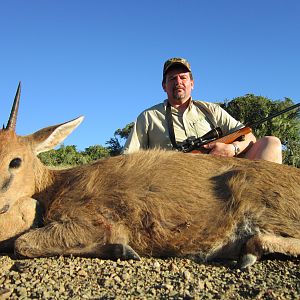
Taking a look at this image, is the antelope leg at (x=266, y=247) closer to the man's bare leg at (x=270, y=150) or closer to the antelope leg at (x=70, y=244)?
the antelope leg at (x=70, y=244)

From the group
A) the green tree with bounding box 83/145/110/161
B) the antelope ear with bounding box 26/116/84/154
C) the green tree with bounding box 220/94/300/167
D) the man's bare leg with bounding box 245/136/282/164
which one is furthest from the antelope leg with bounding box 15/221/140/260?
the green tree with bounding box 83/145/110/161

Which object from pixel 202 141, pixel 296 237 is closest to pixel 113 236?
pixel 296 237

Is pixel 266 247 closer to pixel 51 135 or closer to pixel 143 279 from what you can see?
pixel 143 279

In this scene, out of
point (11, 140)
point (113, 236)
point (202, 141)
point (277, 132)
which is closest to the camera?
point (113, 236)

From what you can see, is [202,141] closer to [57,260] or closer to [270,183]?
[270,183]

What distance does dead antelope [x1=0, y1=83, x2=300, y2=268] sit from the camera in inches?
174

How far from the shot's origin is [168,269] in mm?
4074

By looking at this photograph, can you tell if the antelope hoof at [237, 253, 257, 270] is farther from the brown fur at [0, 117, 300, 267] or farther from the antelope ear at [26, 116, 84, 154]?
the antelope ear at [26, 116, 84, 154]

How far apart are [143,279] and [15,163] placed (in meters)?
2.23

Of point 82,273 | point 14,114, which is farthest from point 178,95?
point 82,273

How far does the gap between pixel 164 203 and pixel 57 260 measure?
1229 mm

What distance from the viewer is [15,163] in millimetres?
5070

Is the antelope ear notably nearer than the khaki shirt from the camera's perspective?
Yes

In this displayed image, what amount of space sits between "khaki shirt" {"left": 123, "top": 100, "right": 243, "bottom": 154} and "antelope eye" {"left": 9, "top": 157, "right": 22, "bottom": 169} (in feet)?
9.04
